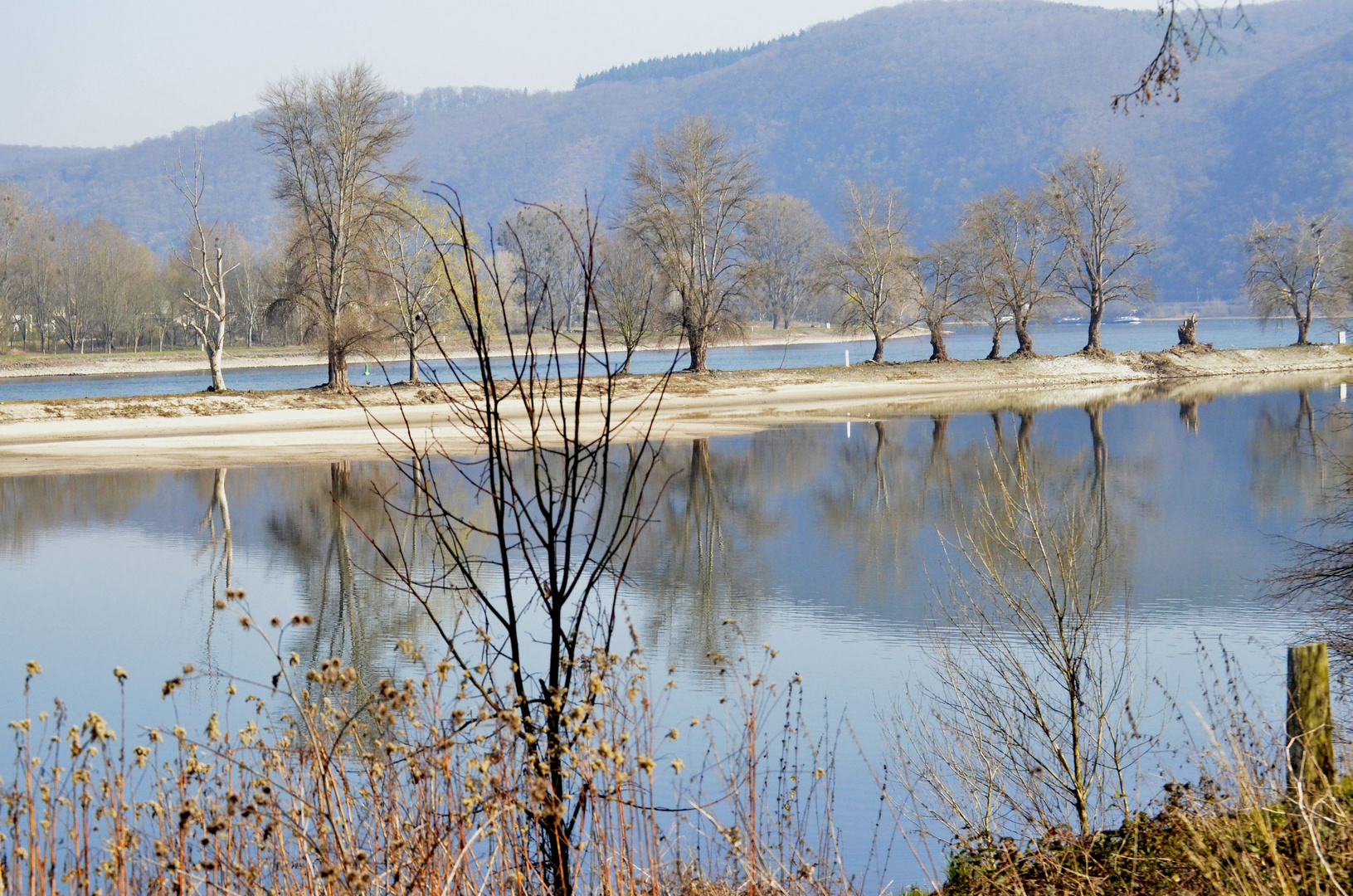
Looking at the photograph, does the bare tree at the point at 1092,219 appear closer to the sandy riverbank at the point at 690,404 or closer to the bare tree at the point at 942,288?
the sandy riverbank at the point at 690,404

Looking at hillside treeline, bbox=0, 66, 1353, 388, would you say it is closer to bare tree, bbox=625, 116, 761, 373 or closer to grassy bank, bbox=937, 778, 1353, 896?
bare tree, bbox=625, 116, 761, 373

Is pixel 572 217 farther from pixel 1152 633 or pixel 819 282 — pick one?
pixel 1152 633

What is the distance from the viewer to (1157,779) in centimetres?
788

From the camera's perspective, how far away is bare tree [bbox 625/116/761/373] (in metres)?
51.3

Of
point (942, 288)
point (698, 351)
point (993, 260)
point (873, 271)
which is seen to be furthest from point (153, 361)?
point (993, 260)

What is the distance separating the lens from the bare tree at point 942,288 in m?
56.8

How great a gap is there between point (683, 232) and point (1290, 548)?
39062 mm

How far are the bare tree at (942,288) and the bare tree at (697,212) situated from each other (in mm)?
9257

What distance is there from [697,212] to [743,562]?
121 ft

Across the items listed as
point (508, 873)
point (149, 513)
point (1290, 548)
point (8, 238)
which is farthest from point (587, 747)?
point (8, 238)

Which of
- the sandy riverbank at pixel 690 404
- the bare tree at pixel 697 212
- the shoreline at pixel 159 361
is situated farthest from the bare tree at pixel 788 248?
the bare tree at pixel 697 212

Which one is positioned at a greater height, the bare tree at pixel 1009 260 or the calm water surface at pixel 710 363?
the bare tree at pixel 1009 260

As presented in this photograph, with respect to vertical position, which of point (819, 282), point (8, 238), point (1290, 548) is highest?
point (8, 238)

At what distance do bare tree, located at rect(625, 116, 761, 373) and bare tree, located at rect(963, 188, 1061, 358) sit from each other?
12000 mm
